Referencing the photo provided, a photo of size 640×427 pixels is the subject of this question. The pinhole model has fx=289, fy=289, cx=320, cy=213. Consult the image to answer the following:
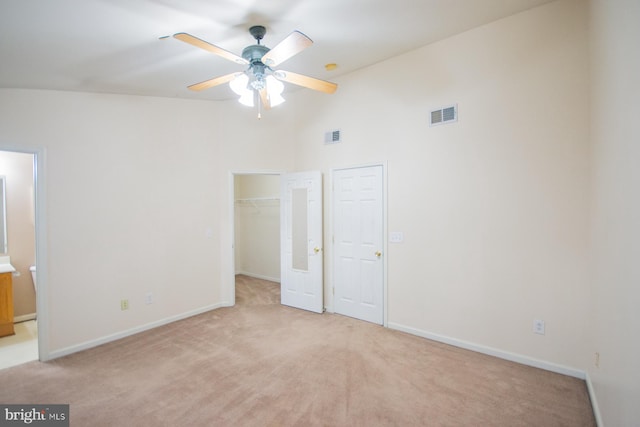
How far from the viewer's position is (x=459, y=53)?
9.70 feet

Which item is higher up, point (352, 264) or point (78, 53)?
point (78, 53)

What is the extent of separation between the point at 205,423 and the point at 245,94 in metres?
2.53

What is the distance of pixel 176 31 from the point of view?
2.38 metres

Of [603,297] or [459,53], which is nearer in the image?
[603,297]

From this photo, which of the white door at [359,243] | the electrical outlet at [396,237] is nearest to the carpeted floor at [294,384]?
the white door at [359,243]

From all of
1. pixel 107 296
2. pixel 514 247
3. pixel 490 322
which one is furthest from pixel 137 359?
pixel 514 247

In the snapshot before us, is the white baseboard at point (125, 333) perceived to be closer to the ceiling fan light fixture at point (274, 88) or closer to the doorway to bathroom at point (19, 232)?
the doorway to bathroom at point (19, 232)

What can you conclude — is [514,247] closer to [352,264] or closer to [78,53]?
[352,264]

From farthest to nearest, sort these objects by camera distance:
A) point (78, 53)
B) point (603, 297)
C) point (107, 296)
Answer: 1. point (107, 296)
2. point (78, 53)
3. point (603, 297)

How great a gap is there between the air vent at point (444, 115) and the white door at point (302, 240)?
1602 mm

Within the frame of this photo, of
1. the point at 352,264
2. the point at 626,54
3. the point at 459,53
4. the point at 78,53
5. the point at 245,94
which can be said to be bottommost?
the point at 352,264

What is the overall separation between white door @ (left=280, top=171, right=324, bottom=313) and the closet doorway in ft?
4.74

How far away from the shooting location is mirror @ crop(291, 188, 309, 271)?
4.22 metres

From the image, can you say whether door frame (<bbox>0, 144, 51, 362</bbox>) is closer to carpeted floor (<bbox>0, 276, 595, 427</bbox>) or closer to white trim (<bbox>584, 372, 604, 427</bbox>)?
carpeted floor (<bbox>0, 276, 595, 427</bbox>)
